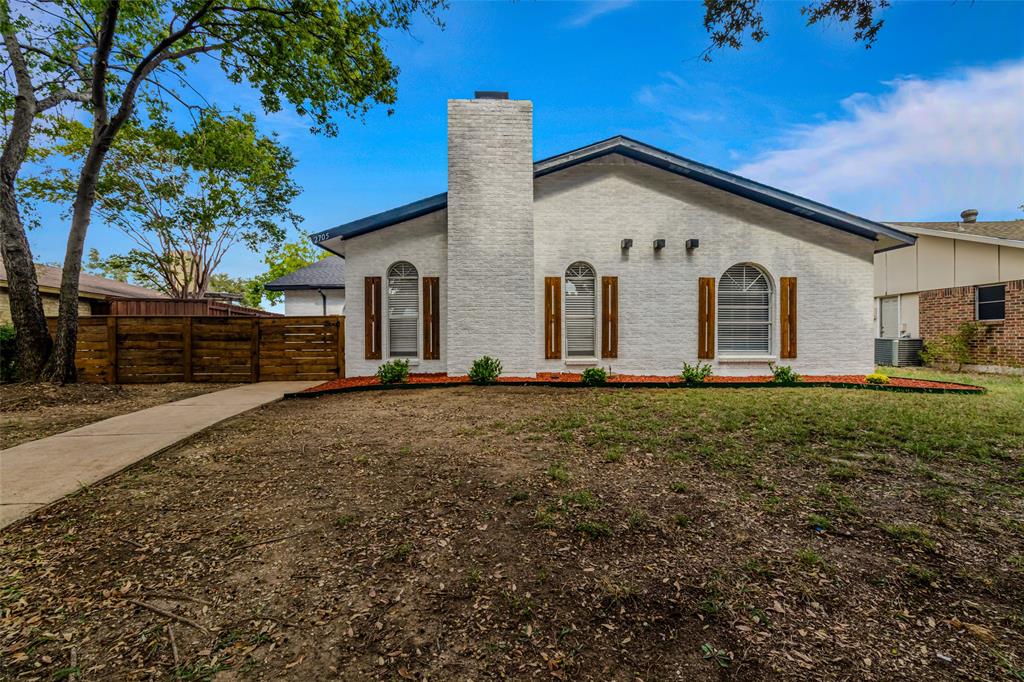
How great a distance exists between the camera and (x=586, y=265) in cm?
924

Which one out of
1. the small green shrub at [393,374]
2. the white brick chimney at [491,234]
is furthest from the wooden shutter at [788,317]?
the small green shrub at [393,374]

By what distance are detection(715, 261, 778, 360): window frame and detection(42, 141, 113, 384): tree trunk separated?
13416 mm

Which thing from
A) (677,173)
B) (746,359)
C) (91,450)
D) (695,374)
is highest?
(677,173)

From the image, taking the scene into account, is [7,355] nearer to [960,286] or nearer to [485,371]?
[485,371]

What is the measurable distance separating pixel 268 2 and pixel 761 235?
11527 millimetres

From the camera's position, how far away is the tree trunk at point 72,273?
8.21 meters

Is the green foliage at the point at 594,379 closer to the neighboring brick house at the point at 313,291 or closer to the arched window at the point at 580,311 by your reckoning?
the arched window at the point at 580,311

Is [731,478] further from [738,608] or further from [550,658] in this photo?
[550,658]

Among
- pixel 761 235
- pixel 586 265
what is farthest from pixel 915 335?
pixel 586 265

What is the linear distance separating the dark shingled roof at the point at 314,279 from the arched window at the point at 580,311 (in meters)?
11.9

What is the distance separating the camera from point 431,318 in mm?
9195

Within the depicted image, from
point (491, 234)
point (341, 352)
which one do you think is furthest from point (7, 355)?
point (491, 234)

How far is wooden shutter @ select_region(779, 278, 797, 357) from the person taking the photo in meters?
9.12

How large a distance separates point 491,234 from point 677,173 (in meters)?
4.51
